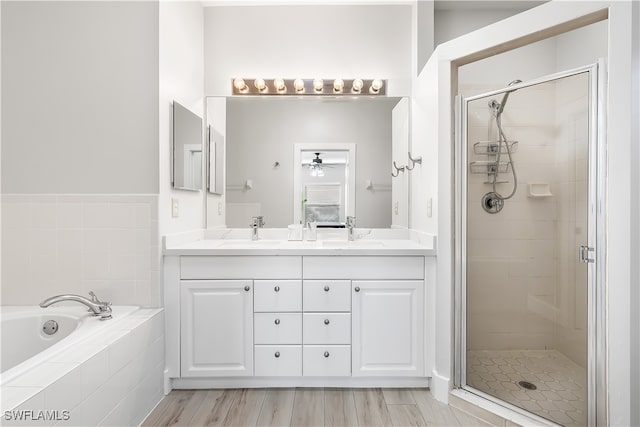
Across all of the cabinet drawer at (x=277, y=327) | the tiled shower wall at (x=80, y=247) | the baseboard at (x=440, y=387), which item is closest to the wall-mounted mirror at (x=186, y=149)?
the tiled shower wall at (x=80, y=247)

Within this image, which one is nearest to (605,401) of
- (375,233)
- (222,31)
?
(375,233)

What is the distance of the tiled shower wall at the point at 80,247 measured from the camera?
1.83m

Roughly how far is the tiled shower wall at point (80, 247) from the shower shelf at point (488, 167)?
5.77ft

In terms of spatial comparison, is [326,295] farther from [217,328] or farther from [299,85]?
[299,85]

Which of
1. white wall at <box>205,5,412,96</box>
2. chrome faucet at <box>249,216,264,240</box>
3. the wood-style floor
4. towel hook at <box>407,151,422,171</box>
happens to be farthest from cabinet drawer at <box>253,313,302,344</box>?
white wall at <box>205,5,412,96</box>

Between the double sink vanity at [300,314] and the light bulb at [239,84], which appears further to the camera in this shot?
the light bulb at [239,84]

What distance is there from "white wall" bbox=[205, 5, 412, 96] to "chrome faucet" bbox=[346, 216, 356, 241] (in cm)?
99

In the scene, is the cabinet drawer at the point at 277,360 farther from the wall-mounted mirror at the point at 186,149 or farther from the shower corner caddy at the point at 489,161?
the shower corner caddy at the point at 489,161

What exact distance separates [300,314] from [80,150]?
4.98 feet

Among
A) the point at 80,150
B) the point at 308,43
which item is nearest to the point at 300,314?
the point at 80,150

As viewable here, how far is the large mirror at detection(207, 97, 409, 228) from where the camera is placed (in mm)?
2463

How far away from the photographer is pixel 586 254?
1.49 metres

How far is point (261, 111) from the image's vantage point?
8.16ft

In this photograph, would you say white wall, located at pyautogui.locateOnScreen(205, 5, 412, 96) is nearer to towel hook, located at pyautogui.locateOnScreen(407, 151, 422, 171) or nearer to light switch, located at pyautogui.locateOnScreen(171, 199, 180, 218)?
towel hook, located at pyautogui.locateOnScreen(407, 151, 422, 171)
